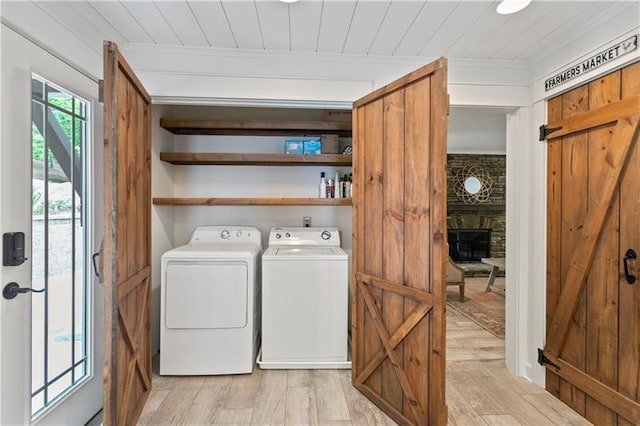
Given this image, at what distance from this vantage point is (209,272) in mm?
2305

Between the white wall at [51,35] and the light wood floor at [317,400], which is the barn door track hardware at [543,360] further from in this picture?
the white wall at [51,35]

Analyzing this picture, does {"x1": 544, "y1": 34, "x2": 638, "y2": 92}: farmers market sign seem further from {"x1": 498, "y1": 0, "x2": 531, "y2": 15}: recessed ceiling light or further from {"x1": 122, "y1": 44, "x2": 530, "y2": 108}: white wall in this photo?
{"x1": 498, "y1": 0, "x2": 531, "y2": 15}: recessed ceiling light

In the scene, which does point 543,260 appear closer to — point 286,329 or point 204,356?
point 286,329

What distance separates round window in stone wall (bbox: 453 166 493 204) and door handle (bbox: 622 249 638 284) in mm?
4928

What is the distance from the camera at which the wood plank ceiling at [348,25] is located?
1.70 meters

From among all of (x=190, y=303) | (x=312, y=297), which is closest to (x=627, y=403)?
(x=312, y=297)

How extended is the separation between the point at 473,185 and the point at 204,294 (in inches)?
234

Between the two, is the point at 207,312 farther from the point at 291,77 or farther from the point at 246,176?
the point at 291,77

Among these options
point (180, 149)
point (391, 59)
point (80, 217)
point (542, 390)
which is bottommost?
point (542, 390)

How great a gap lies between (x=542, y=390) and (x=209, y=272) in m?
2.56

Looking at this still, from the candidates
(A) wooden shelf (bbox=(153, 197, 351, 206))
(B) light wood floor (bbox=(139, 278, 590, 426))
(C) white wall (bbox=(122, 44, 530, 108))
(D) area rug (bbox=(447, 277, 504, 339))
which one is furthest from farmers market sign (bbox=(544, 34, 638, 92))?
A: (D) area rug (bbox=(447, 277, 504, 339))

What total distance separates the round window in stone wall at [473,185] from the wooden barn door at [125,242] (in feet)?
19.5

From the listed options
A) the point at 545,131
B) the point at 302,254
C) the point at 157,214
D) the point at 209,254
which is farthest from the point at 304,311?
the point at 545,131

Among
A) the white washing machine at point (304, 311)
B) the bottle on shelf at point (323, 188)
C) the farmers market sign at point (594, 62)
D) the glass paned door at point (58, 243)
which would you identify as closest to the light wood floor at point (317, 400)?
the white washing machine at point (304, 311)
